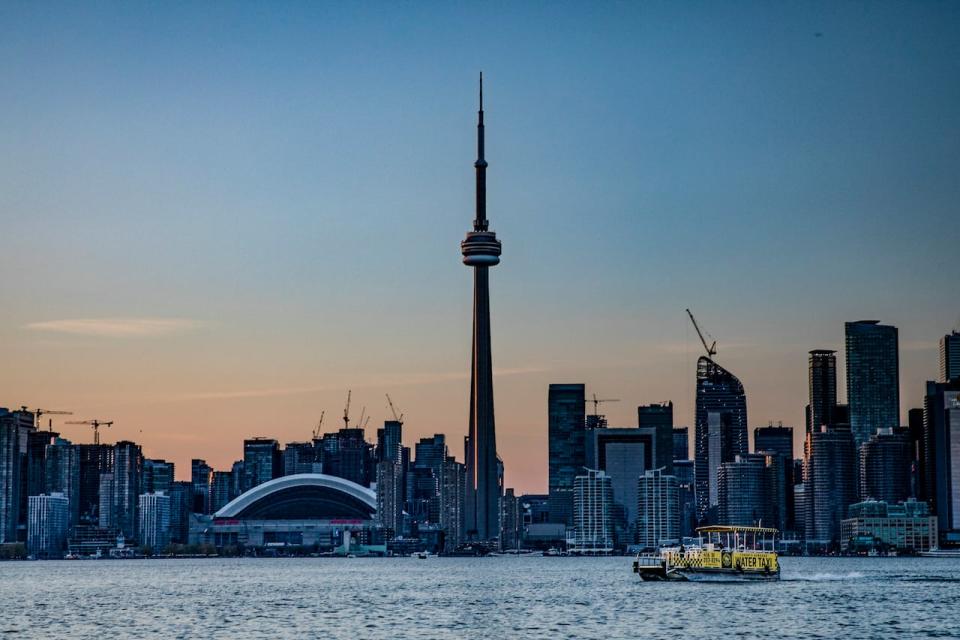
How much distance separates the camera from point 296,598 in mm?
168000

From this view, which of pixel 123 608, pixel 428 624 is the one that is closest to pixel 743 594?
pixel 428 624

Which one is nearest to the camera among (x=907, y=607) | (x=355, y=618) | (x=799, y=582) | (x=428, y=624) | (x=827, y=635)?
(x=827, y=635)

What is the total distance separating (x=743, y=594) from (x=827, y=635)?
42.6 m

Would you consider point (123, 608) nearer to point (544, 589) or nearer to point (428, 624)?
point (428, 624)

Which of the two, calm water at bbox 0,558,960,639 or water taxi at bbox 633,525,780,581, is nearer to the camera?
calm water at bbox 0,558,960,639

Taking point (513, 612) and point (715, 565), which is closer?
point (513, 612)

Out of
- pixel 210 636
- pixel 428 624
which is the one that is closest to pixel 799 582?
pixel 428 624

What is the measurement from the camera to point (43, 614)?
14462cm

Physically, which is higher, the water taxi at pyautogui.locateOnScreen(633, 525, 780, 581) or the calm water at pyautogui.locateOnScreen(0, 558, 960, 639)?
the water taxi at pyautogui.locateOnScreen(633, 525, 780, 581)

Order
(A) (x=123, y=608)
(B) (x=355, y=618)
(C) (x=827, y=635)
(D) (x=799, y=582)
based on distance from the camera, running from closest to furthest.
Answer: (C) (x=827, y=635)
(B) (x=355, y=618)
(A) (x=123, y=608)
(D) (x=799, y=582)

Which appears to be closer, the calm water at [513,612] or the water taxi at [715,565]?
the calm water at [513,612]

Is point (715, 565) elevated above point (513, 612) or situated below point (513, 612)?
above

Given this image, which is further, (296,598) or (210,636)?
(296,598)

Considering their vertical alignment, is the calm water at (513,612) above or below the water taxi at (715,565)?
below
